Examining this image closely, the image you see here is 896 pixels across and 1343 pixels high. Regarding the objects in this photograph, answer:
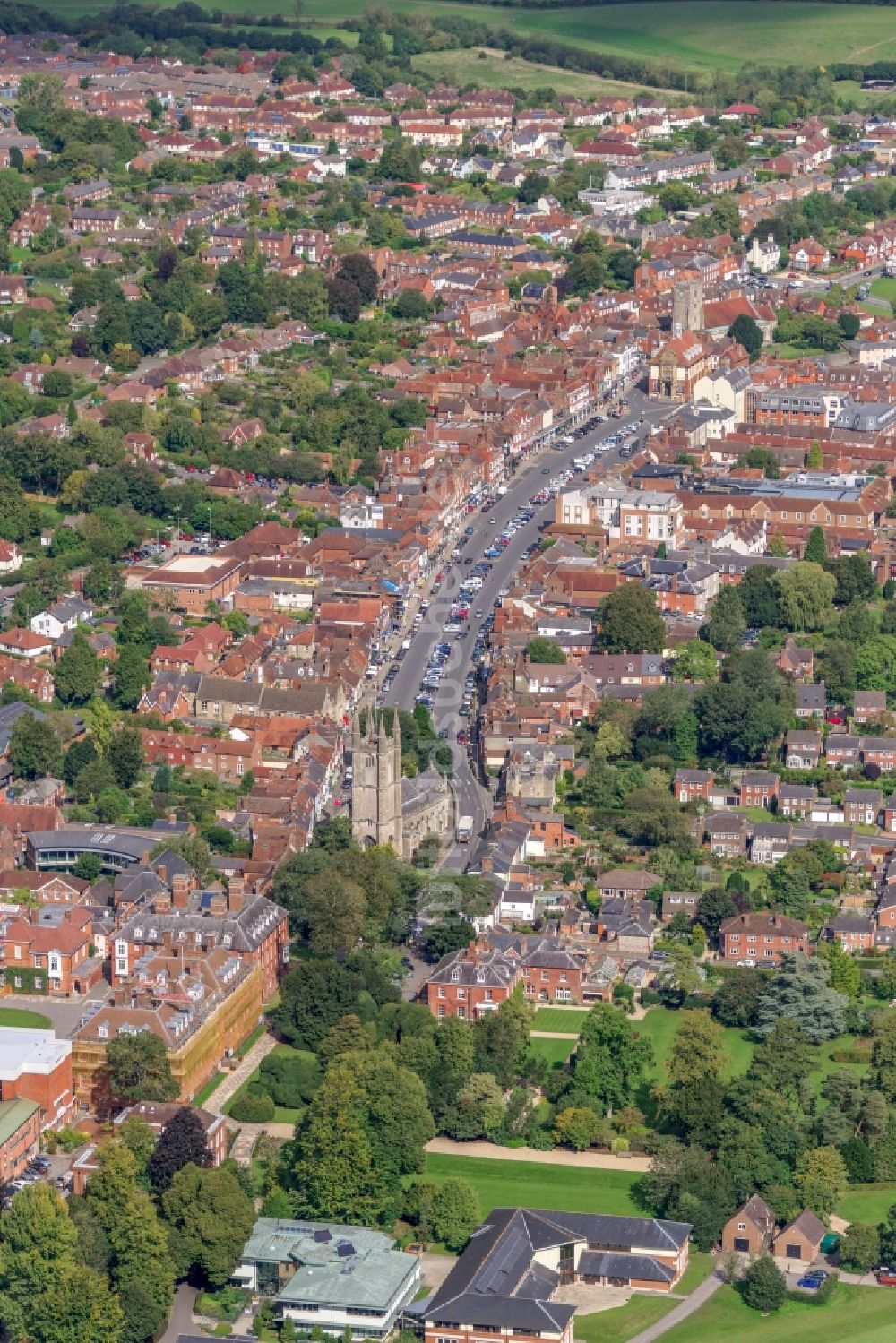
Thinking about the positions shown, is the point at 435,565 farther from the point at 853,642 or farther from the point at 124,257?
the point at 124,257

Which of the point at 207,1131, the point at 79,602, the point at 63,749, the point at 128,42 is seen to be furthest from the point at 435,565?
the point at 128,42

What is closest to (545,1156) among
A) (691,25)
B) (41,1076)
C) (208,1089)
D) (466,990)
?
(466,990)

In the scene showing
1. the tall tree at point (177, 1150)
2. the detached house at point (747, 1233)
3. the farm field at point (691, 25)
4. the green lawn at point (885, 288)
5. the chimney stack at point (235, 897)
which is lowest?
the detached house at point (747, 1233)

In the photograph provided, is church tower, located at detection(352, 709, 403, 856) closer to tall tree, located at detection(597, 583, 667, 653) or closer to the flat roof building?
tall tree, located at detection(597, 583, 667, 653)

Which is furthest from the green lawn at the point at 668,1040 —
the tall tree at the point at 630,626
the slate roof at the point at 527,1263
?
the tall tree at the point at 630,626

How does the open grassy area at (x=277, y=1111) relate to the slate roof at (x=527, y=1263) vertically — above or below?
below

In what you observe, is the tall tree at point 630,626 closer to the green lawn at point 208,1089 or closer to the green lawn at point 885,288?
the green lawn at point 208,1089

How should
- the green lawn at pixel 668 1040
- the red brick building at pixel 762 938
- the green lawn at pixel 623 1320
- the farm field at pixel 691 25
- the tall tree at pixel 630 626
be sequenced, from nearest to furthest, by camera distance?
the green lawn at pixel 623 1320, the green lawn at pixel 668 1040, the red brick building at pixel 762 938, the tall tree at pixel 630 626, the farm field at pixel 691 25
